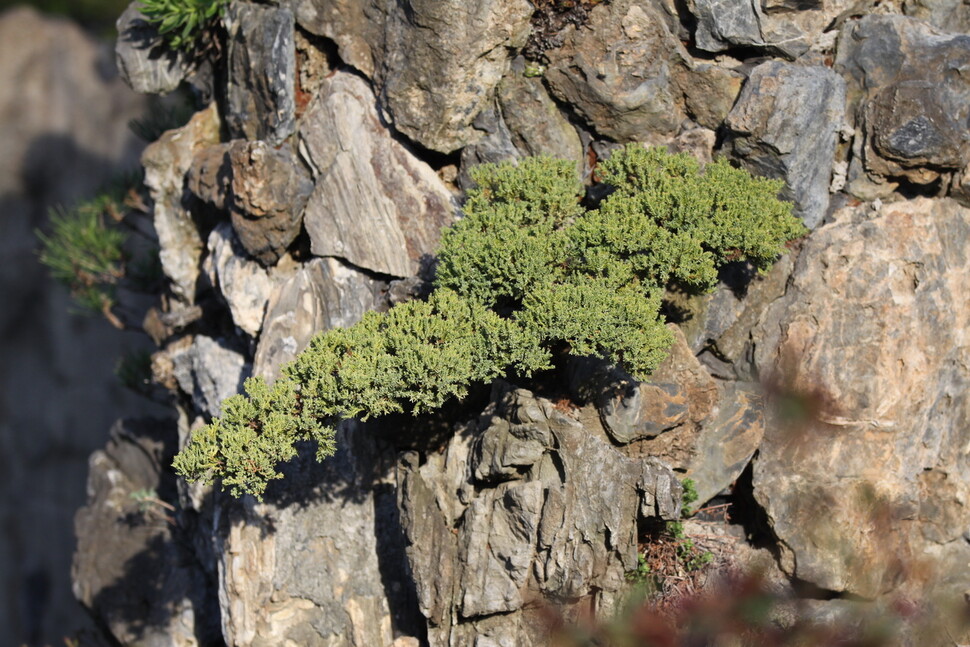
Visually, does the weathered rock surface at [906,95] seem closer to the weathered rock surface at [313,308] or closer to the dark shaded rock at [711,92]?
the dark shaded rock at [711,92]

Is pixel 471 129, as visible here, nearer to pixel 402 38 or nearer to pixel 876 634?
pixel 402 38

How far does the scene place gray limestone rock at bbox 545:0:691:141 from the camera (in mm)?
10070

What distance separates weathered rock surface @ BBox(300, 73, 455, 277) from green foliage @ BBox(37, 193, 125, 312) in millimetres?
5796

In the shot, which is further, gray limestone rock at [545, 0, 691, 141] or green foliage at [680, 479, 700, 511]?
gray limestone rock at [545, 0, 691, 141]

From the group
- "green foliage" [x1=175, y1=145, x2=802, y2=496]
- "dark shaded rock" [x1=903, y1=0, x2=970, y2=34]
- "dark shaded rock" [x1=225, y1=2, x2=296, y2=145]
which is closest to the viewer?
"green foliage" [x1=175, y1=145, x2=802, y2=496]

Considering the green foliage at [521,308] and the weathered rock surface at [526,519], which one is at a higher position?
the green foliage at [521,308]

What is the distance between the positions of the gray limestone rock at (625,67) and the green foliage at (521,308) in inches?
48.5

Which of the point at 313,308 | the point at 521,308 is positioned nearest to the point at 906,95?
the point at 521,308

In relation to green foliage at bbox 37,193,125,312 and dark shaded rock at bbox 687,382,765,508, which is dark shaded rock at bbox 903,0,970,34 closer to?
dark shaded rock at bbox 687,382,765,508

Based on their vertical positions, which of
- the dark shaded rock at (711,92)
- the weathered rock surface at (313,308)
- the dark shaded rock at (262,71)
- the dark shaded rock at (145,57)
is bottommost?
the weathered rock surface at (313,308)

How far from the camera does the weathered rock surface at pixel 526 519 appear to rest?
28.3 feet

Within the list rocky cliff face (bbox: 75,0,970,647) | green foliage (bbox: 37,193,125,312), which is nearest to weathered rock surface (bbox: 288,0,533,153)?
rocky cliff face (bbox: 75,0,970,647)

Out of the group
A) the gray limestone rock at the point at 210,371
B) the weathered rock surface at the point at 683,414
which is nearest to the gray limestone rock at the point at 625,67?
the weathered rock surface at the point at 683,414

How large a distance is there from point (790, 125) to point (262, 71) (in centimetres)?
677
